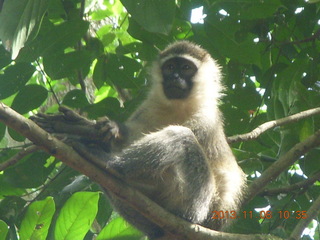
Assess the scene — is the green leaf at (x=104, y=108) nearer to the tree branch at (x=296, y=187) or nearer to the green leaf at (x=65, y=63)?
the green leaf at (x=65, y=63)

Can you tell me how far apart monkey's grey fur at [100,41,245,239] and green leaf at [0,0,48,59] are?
5.53 ft

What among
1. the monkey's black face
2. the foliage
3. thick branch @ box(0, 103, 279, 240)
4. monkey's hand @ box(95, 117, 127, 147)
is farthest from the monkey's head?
thick branch @ box(0, 103, 279, 240)

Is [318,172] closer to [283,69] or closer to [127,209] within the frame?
[283,69]

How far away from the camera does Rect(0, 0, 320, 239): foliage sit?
4.39m

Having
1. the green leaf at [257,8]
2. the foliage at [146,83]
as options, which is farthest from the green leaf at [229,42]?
the green leaf at [257,8]

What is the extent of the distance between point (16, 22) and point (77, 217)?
1.74 meters

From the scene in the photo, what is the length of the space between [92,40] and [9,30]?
3.15 metres

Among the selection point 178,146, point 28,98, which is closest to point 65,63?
point 28,98

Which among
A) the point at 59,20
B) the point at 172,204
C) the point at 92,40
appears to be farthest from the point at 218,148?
the point at 59,20

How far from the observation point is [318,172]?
17.8ft

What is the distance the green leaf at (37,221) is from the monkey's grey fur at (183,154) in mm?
767

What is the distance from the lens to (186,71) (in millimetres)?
6742

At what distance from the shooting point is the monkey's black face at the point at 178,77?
6.32m

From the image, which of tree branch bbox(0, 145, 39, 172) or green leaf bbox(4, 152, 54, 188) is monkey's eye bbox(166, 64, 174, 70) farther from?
tree branch bbox(0, 145, 39, 172)
